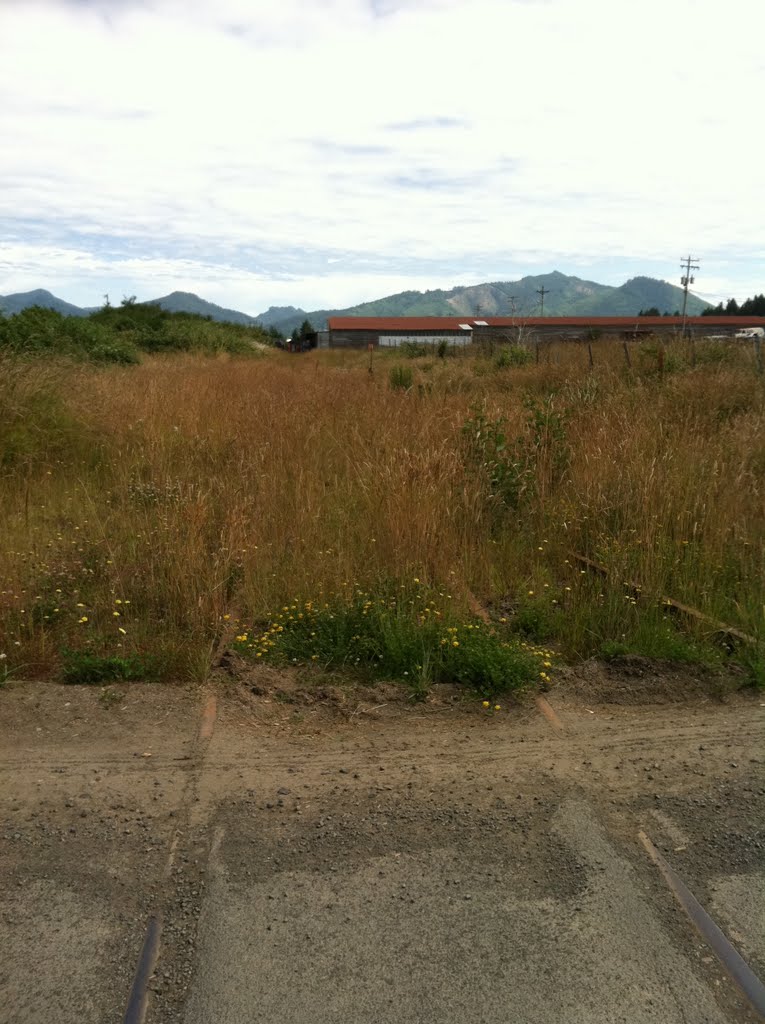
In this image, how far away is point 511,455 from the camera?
7195mm

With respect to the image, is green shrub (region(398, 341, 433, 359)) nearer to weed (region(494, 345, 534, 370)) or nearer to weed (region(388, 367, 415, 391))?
weed (region(494, 345, 534, 370))

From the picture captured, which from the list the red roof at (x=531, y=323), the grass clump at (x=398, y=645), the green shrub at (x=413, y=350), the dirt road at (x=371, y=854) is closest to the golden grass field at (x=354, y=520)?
the grass clump at (x=398, y=645)

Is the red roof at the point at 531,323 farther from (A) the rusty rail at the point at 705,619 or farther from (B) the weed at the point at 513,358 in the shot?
(A) the rusty rail at the point at 705,619

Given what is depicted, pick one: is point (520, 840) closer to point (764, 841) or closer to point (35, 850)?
point (764, 841)

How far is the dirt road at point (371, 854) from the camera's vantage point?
2168mm

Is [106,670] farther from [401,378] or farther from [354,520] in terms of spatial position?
[401,378]

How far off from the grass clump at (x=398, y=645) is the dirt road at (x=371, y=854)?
246 mm

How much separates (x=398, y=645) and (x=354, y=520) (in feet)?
6.66

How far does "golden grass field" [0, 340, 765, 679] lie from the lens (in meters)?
4.70

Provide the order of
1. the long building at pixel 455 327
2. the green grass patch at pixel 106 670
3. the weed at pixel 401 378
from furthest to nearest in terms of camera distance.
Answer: the long building at pixel 455 327
the weed at pixel 401 378
the green grass patch at pixel 106 670

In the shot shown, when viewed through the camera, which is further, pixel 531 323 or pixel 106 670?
pixel 531 323

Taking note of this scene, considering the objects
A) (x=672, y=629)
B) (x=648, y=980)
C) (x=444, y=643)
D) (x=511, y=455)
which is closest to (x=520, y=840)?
(x=648, y=980)

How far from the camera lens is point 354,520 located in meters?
6.15

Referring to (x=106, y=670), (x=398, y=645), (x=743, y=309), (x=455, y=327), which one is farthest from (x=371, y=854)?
(x=743, y=309)
